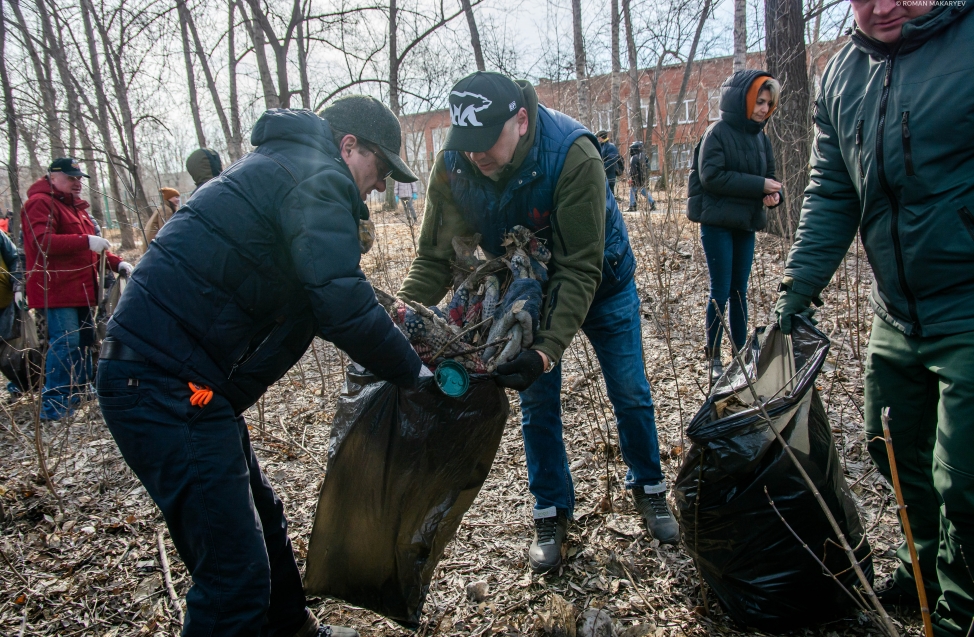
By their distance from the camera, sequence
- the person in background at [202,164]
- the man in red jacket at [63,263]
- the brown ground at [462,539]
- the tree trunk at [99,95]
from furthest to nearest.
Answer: the tree trunk at [99,95] → the person in background at [202,164] → the man in red jacket at [63,263] → the brown ground at [462,539]

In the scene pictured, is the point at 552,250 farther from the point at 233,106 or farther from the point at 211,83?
the point at 233,106

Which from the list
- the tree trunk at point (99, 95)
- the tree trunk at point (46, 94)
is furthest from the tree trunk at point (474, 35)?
the tree trunk at point (46, 94)

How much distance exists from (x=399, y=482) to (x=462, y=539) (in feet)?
2.68

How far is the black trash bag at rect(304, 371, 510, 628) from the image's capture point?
65.4 inches

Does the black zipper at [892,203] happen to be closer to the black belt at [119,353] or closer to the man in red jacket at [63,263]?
the black belt at [119,353]

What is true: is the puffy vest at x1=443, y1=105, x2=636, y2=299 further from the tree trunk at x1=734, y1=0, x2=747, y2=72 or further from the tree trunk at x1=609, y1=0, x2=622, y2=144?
the tree trunk at x1=609, y1=0, x2=622, y2=144

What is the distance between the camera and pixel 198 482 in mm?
1343

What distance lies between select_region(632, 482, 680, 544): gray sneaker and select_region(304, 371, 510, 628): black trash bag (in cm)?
77

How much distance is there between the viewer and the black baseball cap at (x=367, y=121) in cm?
153

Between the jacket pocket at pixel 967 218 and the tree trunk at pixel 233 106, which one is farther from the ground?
the tree trunk at pixel 233 106

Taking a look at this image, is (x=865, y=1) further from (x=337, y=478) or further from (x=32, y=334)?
(x=32, y=334)

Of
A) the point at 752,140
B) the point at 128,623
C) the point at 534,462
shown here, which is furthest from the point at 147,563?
the point at 752,140

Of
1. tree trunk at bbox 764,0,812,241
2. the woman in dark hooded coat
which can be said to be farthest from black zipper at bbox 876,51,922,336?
tree trunk at bbox 764,0,812,241

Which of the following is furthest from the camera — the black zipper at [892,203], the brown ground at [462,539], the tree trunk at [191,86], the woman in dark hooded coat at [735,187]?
the tree trunk at [191,86]
